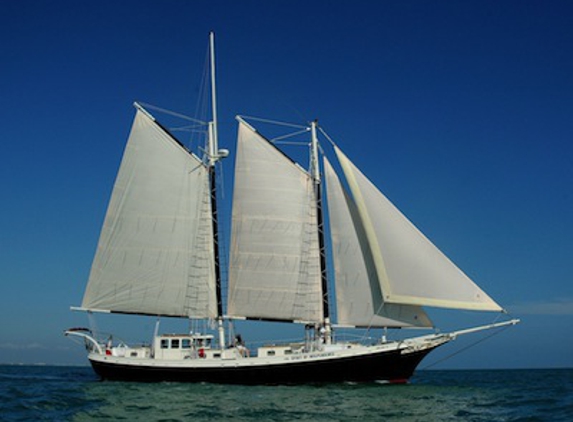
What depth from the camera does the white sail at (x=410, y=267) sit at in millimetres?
44500

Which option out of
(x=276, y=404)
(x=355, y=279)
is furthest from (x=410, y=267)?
(x=276, y=404)

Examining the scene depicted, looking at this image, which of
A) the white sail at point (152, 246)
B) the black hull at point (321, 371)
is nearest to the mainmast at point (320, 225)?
the black hull at point (321, 371)

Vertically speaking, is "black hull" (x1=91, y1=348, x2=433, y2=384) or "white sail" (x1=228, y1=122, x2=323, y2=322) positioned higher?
"white sail" (x1=228, y1=122, x2=323, y2=322)

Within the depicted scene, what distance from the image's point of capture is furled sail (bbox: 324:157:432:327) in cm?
4669

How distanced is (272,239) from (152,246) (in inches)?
376

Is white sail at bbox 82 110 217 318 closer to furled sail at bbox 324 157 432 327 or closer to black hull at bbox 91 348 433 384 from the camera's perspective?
black hull at bbox 91 348 433 384

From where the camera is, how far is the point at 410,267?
148ft

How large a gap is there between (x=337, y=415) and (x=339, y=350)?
13.4 m

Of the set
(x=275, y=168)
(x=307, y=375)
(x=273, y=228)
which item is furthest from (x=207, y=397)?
(x=275, y=168)

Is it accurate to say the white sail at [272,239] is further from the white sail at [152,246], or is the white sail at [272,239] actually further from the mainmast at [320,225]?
the white sail at [152,246]

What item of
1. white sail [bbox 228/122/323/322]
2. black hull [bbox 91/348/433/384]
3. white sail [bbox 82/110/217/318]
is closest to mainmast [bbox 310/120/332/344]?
white sail [bbox 228/122/323/322]

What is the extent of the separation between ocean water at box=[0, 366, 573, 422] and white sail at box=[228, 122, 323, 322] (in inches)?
Result: 295

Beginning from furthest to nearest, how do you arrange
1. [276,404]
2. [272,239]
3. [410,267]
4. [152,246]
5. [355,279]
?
[152,246]
[272,239]
[355,279]
[410,267]
[276,404]

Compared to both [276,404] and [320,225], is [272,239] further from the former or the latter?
[276,404]
